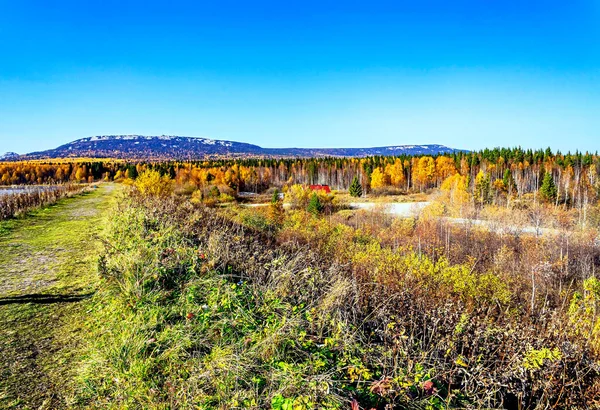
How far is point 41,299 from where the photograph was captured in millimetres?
5836

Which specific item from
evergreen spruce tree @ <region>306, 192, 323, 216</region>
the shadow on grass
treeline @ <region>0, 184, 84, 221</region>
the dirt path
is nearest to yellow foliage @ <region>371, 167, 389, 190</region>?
evergreen spruce tree @ <region>306, 192, 323, 216</region>

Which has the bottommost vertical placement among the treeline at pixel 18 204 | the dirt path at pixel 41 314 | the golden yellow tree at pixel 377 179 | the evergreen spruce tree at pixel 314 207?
the evergreen spruce tree at pixel 314 207

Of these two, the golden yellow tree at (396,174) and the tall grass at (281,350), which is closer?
the tall grass at (281,350)

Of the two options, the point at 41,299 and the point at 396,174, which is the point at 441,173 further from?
the point at 41,299

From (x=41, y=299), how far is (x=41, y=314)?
69 cm

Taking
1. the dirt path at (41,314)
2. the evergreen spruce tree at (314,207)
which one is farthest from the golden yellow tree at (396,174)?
the dirt path at (41,314)

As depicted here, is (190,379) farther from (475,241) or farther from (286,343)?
(475,241)

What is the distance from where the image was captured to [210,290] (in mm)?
5211

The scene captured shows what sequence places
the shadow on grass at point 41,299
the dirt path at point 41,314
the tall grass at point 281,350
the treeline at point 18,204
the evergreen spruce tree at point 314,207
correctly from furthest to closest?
the evergreen spruce tree at point 314,207
the treeline at point 18,204
the shadow on grass at point 41,299
the dirt path at point 41,314
the tall grass at point 281,350

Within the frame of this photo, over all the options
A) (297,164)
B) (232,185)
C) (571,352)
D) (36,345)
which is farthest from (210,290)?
(297,164)

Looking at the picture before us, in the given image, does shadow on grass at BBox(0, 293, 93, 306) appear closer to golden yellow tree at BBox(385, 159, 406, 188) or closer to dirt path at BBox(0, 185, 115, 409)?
dirt path at BBox(0, 185, 115, 409)

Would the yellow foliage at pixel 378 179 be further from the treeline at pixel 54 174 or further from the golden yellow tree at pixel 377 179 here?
the treeline at pixel 54 174

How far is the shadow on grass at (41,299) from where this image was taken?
5.70 meters

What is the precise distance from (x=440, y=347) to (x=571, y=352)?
1725mm
